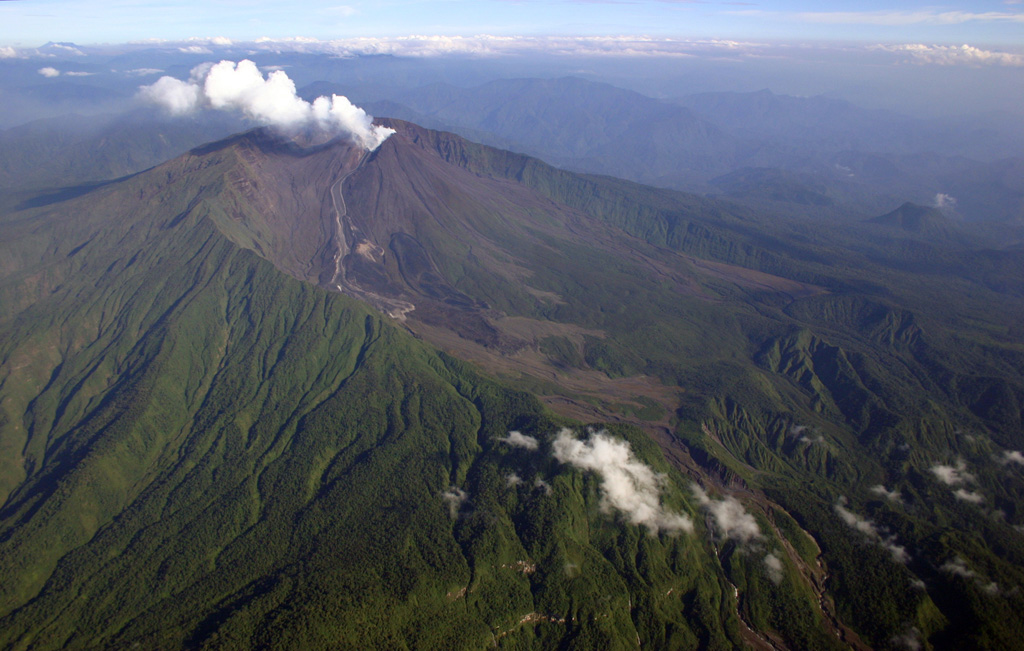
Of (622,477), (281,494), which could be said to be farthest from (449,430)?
(622,477)

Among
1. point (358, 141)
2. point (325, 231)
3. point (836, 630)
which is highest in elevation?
point (358, 141)

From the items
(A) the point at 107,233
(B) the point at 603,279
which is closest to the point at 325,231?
(A) the point at 107,233

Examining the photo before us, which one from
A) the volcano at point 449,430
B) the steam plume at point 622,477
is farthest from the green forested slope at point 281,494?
the steam plume at point 622,477

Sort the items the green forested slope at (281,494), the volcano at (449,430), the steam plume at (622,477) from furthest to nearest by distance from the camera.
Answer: the steam plume at (622,477) < the volcano at (449,430) < the green forested slope at (281,494)

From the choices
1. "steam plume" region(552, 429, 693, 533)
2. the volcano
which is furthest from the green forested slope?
"steam plume" region(552, 429, 693, 533)

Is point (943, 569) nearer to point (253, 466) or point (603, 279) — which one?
point (253, 466)

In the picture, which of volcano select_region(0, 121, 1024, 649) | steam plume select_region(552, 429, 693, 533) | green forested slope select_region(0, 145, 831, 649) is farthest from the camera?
steam plume select_region(552, 429, 693, 533)

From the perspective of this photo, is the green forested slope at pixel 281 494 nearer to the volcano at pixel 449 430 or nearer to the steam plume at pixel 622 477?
the volcano at pixel 449 430

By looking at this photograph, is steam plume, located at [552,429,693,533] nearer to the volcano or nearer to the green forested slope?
the volcano
